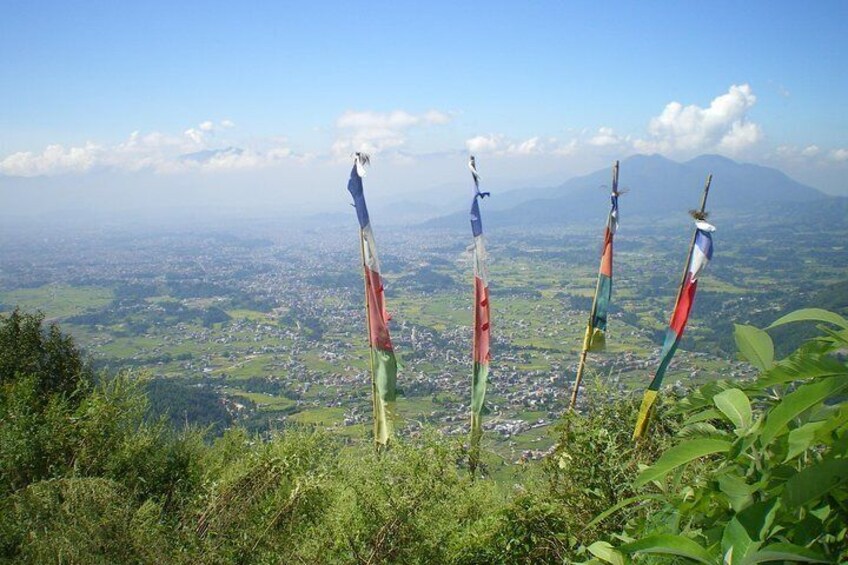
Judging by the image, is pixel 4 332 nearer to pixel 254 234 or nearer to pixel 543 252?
pixel 543 252

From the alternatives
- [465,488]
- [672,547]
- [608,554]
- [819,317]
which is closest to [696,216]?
[465,488]

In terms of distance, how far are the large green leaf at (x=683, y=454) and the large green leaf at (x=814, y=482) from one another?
0.14 m

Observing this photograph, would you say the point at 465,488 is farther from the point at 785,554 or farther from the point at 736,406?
the point at 785,554

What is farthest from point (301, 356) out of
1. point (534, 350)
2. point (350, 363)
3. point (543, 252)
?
point (543, 252)

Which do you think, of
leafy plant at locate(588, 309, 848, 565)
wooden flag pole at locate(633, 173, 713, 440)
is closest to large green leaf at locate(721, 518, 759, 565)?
leafy plant at locate(588, 309, 848, 565)

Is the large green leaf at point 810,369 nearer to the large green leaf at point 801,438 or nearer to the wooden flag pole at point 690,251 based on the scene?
the large green leaf at point 801,438

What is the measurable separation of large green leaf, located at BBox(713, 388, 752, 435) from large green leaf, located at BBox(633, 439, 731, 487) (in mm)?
81

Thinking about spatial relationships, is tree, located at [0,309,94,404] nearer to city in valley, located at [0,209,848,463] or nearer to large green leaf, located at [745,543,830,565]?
city in valley, located at [0,209,848,463]

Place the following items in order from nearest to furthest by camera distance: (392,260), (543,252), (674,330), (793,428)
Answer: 1. (793,428)
2. (674,330)
3. (392,260)
4. (543,252)

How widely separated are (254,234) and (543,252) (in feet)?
336

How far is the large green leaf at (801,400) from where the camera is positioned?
1.03 m

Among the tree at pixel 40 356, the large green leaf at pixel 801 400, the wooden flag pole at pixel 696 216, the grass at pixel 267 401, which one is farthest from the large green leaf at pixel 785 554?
the grass at pixel 267 401

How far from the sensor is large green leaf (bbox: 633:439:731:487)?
117 cm

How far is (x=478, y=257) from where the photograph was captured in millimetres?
8078
